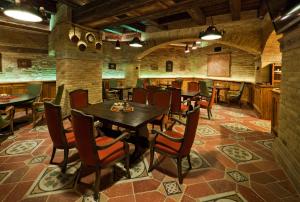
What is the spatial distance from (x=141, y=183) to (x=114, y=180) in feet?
1.16

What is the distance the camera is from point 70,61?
4867 millimetres

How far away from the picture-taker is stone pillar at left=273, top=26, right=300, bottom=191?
224 cm

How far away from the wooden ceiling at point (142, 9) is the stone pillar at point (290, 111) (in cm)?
153

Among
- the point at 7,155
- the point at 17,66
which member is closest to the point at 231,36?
the point at 7,155

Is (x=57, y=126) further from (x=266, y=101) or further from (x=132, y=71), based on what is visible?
(x=132, y=71)

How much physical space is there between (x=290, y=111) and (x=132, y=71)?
723cm

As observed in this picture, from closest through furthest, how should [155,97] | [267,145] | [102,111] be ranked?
1. [102,111]
2. [267,145]
3. [155,97]

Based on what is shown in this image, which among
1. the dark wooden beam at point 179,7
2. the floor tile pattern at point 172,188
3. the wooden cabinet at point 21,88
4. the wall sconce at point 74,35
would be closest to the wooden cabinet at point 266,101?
the dark wooden beam at point 179,7

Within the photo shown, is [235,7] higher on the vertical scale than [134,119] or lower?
higher

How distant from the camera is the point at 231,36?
6.22 metres

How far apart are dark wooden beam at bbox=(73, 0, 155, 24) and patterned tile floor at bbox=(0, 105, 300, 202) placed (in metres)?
2.87

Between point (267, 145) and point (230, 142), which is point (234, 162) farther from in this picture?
point (267, 145)

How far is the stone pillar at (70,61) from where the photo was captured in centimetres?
480

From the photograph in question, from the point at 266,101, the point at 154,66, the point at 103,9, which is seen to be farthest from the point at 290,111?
the point at 154,66
